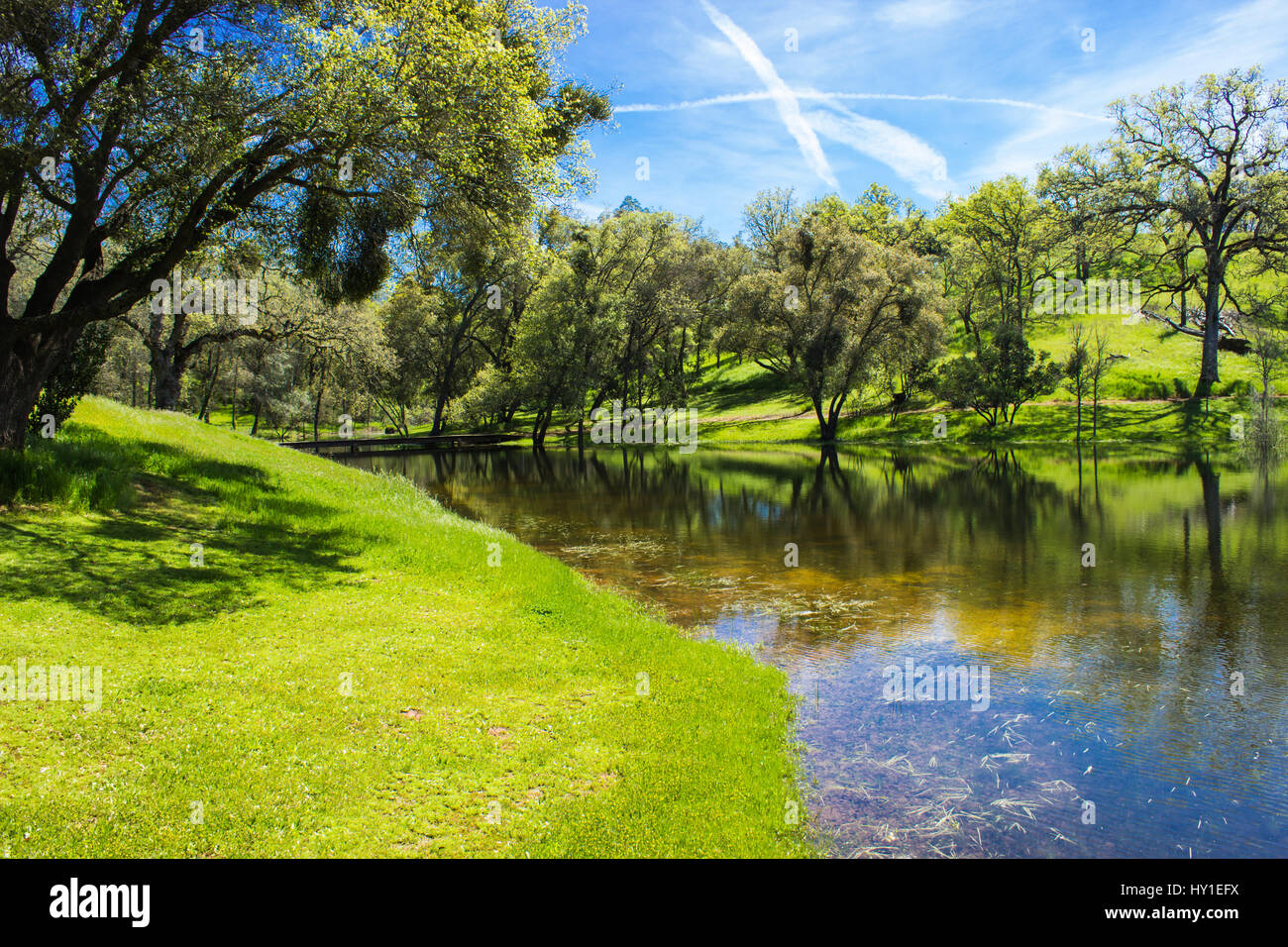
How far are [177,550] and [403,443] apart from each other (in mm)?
61584

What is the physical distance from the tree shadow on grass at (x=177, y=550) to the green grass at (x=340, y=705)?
2.3 inches

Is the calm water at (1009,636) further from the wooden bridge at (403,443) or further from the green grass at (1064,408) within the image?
the wooden bridge at (403,443)

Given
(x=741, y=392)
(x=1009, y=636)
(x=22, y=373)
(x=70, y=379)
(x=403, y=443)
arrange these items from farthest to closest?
1. (x=741, y=392)
2. (x=403, y=443)
3. (x=70, y=379)
4. (x=22, y=373)
5. (x=1009, y=636)

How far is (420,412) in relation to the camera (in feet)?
282

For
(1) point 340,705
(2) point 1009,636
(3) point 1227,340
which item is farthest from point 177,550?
(3) point 1227,340

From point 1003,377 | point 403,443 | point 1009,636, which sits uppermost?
point 1003,377

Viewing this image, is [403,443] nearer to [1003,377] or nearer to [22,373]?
[1003,377]

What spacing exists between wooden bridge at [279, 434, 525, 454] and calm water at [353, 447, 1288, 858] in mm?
39469

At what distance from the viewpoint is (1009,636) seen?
43.9 ft

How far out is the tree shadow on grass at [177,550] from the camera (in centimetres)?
960

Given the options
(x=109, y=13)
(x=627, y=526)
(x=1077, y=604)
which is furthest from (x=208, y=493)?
(x=1077, y=604)

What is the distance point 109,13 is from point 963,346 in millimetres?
77756

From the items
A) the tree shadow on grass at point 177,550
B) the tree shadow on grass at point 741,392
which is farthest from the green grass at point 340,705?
the tree shadow on grass at point 741,392
